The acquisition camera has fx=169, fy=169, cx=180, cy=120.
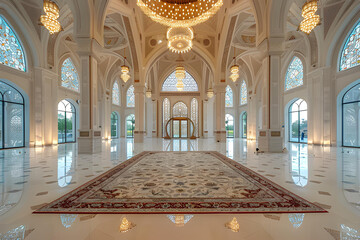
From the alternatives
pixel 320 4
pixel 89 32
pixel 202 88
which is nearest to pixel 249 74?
pixel 202 88

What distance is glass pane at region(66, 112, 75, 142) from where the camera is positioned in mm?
13544

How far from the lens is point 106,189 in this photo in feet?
8.28

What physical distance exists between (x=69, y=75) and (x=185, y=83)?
1117cm

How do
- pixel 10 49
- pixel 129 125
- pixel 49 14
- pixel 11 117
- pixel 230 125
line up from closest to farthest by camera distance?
pixel 49 14
pixel 10 49
pixel 11 117
pixel 230 125
pixel 129 125

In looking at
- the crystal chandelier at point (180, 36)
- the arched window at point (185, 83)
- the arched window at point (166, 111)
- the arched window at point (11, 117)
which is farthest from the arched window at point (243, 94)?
the arched window at point (11, 117)

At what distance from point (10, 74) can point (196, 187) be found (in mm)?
11022

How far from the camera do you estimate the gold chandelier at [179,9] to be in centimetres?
547

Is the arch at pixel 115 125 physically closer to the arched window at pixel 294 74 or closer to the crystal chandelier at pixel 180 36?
the crystal chandelier at pixel 180 36

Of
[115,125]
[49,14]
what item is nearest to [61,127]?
[115,125]

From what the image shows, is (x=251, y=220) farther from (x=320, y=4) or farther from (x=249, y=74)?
(x=249, y=74)

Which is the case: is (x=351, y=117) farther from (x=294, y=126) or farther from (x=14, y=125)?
(x=14, y=125)

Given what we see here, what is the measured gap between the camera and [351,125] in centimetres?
915

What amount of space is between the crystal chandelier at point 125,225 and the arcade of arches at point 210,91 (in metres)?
0.08

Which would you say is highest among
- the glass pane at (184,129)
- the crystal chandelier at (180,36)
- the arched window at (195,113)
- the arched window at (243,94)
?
the crystal chandelier at (180,36)
